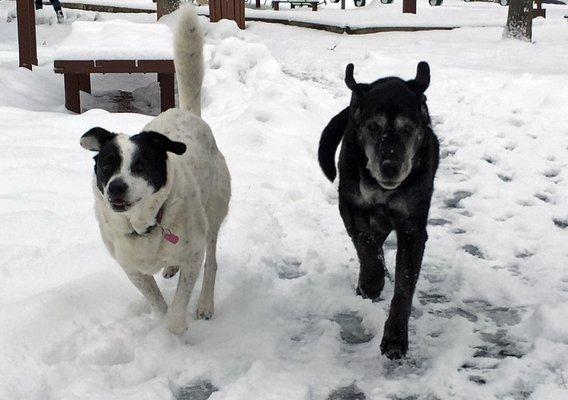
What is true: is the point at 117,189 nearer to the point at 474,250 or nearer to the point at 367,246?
the point at 367,246

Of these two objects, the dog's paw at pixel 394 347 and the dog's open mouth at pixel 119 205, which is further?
the dog's paw at pixel 394 347

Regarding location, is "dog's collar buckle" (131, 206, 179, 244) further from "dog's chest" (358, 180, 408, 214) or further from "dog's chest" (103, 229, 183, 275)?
"dog's chest" (358, 180, 408, 214)

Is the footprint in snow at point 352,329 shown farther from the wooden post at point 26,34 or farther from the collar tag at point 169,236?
the wooden post at point 26,34

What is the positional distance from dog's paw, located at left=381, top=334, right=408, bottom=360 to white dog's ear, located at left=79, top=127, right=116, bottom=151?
64.9 inches

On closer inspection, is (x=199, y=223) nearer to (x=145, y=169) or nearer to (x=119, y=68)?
(x=145, y=169)

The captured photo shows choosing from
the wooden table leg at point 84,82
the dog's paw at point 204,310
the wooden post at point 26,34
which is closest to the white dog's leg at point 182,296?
the dog's paw at point 204,310

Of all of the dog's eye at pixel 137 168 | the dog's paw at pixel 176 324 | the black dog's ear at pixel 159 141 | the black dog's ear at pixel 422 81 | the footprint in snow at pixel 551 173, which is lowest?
the dog's paw at pixel 176 324

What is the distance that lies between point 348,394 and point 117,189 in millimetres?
1371

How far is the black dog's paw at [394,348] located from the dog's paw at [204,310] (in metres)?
1.01

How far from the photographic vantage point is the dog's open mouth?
118 inches

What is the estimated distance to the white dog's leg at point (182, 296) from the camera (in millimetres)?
Result: 3473

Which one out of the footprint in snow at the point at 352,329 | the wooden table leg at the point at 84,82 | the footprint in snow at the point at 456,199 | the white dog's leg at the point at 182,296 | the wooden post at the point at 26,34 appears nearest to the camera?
the white dog's leg at the point at 182,296

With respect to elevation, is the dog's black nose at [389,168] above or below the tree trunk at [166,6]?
below

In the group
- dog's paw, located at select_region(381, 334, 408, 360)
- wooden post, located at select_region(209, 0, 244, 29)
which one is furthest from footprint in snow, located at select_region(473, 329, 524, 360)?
wooden post, located at select_region(209, 0, 244, 29)
